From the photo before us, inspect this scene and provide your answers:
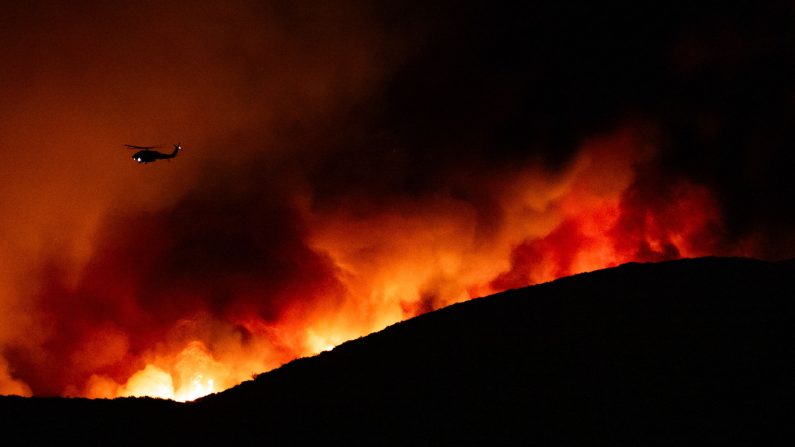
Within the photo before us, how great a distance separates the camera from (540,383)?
13305 millimetres

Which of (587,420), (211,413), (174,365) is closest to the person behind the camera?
(587,420)

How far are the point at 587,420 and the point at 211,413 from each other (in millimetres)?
9181

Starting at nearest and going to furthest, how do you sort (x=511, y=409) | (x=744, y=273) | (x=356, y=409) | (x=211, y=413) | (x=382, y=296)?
(x=511, y=409) < (x=356, y=409) < (x=211, y=413) < (x=744, y=273) < (x=382, y=296)

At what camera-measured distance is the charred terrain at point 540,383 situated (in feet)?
38.1

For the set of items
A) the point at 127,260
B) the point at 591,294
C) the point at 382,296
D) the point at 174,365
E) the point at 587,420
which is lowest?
the point at 587,420

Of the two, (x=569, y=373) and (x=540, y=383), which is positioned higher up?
(x=569, y=373)

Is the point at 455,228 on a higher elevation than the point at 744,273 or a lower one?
higher

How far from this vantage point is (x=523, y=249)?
5759cm

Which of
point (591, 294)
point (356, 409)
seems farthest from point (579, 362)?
point (356, 409)

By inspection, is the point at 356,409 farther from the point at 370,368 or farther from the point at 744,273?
the point at 744,273

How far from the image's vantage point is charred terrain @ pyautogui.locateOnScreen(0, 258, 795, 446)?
38.1 ft

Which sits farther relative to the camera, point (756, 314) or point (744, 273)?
point (744, 273)

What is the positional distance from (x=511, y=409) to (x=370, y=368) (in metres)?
4.57

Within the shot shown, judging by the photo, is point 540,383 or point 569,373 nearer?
point 540,383
